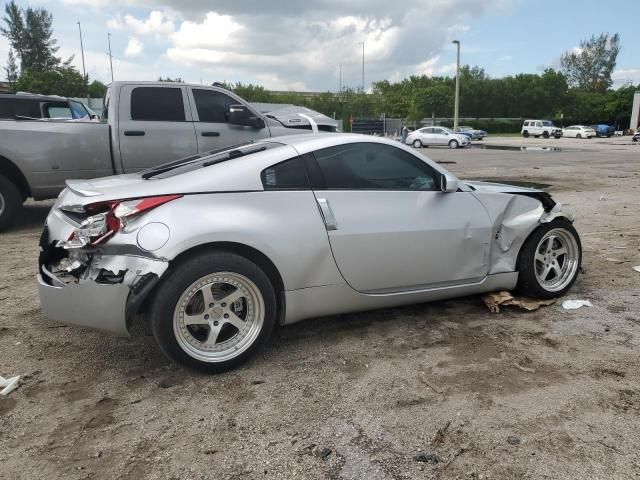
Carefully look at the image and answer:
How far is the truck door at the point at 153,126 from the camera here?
7422 mm

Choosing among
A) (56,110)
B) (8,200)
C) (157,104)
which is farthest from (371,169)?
(56,110)

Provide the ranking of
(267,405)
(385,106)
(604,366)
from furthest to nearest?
(385,106) → (604,366) → (267,405)

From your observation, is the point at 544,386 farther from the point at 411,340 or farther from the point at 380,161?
the point at 380,161

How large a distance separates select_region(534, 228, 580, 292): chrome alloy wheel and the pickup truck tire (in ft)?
21.1

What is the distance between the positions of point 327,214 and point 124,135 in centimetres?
488

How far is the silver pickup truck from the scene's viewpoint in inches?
278

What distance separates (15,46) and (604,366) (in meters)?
100

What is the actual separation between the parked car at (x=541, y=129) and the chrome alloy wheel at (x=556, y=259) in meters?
57.0

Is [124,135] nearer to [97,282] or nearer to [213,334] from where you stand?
[97,282]

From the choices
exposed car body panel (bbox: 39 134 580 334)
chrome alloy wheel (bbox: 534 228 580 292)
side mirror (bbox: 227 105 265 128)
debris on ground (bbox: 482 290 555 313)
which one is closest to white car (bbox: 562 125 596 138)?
side mirror (bbox: 227 105 265 128)

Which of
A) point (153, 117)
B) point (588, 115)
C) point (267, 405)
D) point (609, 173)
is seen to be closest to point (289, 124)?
point (153, 117)

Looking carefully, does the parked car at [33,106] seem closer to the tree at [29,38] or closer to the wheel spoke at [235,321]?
the wheel spoke at [235,321]

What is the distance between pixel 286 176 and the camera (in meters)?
3.54

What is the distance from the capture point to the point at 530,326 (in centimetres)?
403
